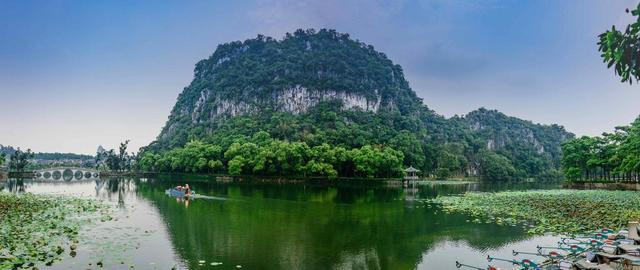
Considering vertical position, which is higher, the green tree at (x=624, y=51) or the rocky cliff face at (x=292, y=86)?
the rocky cliff face at (x=292, y=86)

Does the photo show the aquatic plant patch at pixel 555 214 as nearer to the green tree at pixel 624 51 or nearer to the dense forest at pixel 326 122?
the green tree at pixel 624 51

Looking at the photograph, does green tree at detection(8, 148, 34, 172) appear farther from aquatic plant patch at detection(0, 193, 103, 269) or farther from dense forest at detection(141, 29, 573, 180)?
aquatic plant patch at detection(0, 193, 103, 269)

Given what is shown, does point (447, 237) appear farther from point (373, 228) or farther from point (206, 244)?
point (206, 244)

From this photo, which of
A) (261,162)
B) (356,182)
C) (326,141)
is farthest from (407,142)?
(261,162)

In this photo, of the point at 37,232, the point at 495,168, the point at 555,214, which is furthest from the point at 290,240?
the point at 495,168

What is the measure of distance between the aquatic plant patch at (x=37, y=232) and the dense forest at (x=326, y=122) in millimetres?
57479

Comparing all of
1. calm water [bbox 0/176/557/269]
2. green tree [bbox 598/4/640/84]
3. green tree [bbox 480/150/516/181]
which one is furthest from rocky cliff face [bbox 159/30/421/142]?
green tree [bbox 598/4/640/84]

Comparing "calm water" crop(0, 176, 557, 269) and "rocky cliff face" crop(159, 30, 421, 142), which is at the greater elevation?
"rocky cliff face" crop(159, 30, 421, 142)

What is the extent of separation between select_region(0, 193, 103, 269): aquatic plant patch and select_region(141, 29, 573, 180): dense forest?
57.5 meters

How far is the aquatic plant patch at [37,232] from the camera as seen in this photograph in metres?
15.7

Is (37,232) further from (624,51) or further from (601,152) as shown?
(601,152)

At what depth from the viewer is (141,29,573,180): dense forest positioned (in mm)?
103812

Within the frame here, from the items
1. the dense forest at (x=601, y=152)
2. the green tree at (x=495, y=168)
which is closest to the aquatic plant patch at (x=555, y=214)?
the dense forest at (x=601, y=152)

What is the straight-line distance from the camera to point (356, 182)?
80.9m
